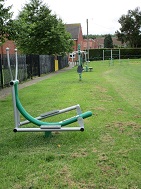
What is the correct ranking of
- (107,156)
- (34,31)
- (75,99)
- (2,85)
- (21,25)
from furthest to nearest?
1. (34,31)
2. (2,85)
3. (21,25)
4. (75,99)
5. (107,156)

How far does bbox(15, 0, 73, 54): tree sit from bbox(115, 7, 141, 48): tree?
38.1m

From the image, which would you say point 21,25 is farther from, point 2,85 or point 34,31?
point 34,31

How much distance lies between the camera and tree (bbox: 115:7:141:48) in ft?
207

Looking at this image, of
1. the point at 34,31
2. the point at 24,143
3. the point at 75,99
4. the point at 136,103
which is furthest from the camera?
the point at 34,31

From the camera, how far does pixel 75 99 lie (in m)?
9.27

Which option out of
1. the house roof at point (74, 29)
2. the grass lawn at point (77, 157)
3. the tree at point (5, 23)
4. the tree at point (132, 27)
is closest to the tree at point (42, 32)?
the tree at point (5, 23)

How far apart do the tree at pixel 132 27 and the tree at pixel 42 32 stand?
38065mm

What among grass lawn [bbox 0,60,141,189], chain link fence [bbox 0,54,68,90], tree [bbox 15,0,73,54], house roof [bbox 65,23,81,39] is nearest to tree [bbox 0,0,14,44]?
chain link fence [bbox 0,54,68,90]

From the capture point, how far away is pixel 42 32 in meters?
27.9

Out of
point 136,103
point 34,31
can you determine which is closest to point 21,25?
point 136,103

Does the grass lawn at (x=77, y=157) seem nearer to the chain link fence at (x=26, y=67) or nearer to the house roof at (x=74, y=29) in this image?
the chain link fence at (x=26, y=67)

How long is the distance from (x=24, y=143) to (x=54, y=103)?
3.94 m

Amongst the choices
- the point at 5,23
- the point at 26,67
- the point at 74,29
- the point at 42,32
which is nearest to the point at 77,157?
the point at 5,23

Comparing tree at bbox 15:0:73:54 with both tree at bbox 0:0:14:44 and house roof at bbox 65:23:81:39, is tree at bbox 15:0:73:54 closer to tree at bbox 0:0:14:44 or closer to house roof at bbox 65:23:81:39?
tree at bbox 0:0:14:44
